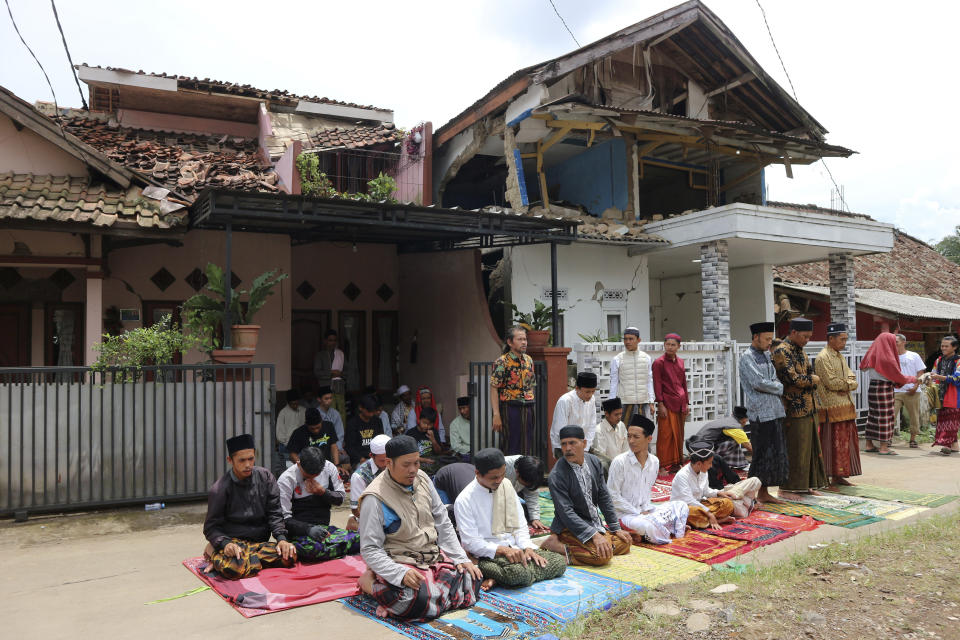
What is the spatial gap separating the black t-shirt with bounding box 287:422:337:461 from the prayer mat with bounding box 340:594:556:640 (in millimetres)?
3292

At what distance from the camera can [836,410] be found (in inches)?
298

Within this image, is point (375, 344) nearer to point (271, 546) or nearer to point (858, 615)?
point (271, 546)

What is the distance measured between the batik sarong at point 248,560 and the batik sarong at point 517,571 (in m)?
1.48

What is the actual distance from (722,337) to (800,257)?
4.02 meters

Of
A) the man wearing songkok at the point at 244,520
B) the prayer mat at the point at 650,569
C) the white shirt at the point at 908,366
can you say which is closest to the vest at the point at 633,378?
the prayer mat at the point at 650,569

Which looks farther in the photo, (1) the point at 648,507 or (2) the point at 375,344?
(2) the point at 375,344

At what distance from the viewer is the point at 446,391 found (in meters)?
11.7

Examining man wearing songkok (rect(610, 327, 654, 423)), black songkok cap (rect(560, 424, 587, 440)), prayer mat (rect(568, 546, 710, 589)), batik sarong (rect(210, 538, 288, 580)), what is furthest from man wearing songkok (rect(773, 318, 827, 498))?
batik sarong (rect(210, 538, 288, 580))

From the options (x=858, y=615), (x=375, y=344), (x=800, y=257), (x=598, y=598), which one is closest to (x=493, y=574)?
(x=598, y=598)

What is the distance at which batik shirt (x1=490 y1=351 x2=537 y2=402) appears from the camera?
7859 mm

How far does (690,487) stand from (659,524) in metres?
0.71

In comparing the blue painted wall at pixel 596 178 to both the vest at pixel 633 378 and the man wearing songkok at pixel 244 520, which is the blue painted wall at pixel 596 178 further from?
the man wearing songkok at pixel 244 520

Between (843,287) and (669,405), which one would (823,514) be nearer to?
(669,405)

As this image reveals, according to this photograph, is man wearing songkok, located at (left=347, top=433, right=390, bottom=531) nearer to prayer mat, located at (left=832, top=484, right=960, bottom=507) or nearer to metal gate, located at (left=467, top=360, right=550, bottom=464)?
metal gate, located at (left=467, top=360, right=550, bottom=464)
